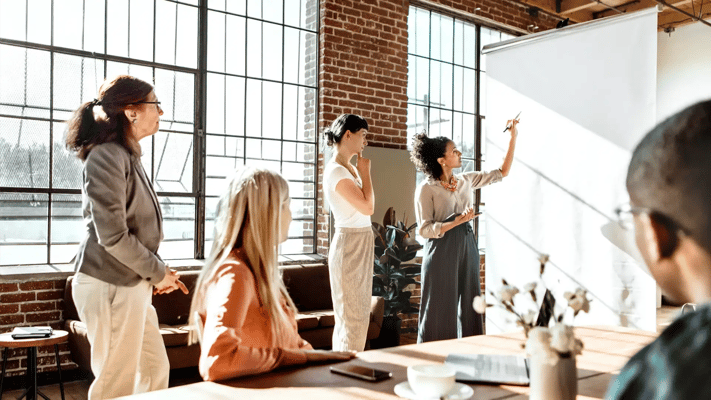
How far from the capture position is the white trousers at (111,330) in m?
2.27

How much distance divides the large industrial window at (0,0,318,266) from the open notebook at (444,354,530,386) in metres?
2.69

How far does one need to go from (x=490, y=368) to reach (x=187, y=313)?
3.31m

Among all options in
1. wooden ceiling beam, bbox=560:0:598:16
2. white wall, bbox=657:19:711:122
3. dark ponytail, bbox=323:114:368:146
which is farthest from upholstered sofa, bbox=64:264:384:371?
white wall, bbox=657:19:711:122

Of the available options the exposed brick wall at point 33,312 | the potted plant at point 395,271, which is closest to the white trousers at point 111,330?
the exposed brick wall at point 33,312

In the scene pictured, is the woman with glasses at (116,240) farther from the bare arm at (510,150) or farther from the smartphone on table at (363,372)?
the bare arm at (510,150)

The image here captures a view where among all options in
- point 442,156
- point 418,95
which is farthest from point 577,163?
point 418,95

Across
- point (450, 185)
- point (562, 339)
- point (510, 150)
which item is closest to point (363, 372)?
point (562, 339)

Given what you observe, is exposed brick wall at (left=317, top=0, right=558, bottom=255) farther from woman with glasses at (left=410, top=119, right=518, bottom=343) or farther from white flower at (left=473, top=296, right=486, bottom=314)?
white flower at (left=473, top=296, right=486, bottom=314)

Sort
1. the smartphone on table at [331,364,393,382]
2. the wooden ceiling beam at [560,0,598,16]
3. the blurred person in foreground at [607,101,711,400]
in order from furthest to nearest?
the wooden ceiling beam at [560,0,598,16] → the smartphone on table at [331,364,393,382] → the blurred person in foreground at [607,101,711,400]

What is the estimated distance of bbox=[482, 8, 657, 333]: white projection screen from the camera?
3289mm

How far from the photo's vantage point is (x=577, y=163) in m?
3.59

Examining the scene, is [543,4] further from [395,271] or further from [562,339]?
[562,339]

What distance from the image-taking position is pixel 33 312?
412cm

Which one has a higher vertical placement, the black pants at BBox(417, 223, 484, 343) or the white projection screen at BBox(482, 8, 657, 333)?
the white projection screen at BBox(482, 8, 657, 333)
